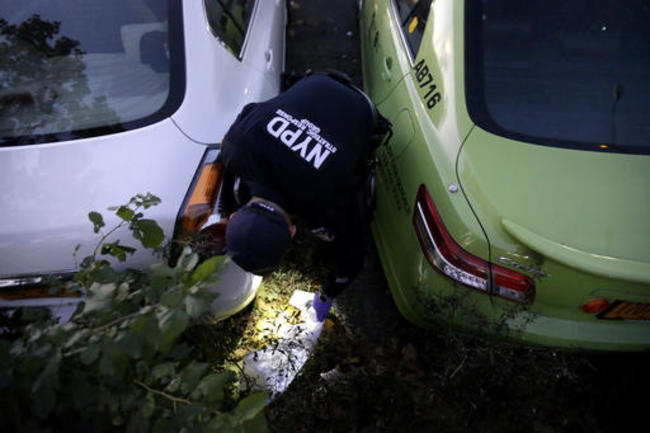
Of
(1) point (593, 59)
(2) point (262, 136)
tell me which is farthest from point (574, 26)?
(2) point (262, 136)

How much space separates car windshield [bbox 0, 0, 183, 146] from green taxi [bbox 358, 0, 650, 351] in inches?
47.4

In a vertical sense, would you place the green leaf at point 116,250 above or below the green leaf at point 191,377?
above

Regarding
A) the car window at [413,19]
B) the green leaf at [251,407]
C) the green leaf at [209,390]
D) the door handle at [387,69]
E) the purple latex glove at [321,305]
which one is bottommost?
the purple latex glove at [321,305]

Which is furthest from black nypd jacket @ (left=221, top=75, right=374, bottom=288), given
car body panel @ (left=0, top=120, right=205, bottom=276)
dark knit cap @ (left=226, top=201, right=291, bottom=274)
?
car body panel @ (left=0, top=120, right=205, bottom=276)

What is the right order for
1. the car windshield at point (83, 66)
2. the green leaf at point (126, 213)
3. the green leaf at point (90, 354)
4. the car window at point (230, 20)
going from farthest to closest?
the car window at point (230, 20) → the car windshield at point (83, 66) → the green leaf at point (126, 213) → the green leaf at point (90, 354)

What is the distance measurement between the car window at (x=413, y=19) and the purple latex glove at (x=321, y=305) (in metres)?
1.38

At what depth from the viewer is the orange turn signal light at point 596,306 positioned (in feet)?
5.58

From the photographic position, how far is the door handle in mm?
2561

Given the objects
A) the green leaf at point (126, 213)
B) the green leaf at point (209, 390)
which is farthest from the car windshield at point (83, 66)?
the green leaf at point (209, 390)

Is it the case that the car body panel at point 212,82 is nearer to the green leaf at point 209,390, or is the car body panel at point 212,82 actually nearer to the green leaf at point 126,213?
the green leaf at point 126,213

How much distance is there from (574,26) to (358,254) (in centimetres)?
151

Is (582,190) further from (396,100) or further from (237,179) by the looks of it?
(237,179)

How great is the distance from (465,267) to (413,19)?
149cm

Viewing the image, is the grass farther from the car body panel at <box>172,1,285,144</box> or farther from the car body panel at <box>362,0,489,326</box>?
the car body panel at <box>172,1,285,144</box>
